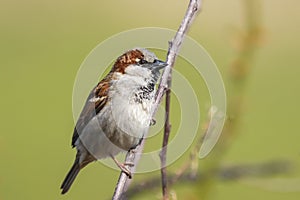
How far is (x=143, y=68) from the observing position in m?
1.95

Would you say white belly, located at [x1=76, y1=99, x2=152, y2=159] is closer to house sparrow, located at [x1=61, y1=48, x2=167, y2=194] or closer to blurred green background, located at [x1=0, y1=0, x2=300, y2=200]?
house sparrow, located at [x1=61, y1=48, x2=167, y2=194]

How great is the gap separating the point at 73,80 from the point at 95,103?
5.44m

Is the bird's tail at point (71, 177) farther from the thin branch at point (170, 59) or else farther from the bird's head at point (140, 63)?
the thin branch at point (170, 59)

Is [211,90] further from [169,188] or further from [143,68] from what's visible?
[143,68]

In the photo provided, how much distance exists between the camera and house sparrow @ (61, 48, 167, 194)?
1966mm

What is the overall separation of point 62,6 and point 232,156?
5089 mm

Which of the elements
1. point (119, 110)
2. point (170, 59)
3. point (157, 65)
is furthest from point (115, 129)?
point (170, 59)

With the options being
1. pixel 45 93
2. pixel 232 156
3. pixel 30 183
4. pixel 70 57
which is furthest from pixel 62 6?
pixel 30 183

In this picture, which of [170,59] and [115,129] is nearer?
[170,59]

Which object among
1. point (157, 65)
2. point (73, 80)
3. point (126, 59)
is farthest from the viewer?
point (73, 80)

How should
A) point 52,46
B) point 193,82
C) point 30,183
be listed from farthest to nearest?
1. point 52,46
2. point 193,82
3. point 30,183

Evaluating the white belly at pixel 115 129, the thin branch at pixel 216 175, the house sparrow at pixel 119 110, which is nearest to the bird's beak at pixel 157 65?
the house sparrow at pixel 119 110

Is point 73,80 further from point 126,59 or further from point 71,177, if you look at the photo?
point 126,59

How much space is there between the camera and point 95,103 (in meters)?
2.20
